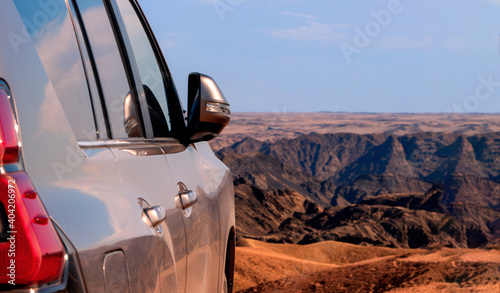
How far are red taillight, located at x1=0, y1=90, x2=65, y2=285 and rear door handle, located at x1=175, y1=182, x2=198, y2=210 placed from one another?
1.02 m

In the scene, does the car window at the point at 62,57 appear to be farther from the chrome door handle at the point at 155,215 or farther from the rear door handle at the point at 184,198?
the rear door handle at the point at 184,198

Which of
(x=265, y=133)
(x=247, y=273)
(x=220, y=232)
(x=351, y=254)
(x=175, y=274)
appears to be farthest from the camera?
(x=265, y=133)

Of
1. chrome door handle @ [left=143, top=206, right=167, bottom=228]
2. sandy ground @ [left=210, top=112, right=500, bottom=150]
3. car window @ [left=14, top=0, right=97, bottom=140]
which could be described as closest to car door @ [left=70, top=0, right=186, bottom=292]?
chrome door handle @ [left=143, top=206, right=167, bottom=228]

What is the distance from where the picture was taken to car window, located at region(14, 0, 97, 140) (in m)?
1.58

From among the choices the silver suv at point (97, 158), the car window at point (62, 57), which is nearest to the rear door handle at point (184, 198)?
the silver suv at point (97, 158)

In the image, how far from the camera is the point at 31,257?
114cm

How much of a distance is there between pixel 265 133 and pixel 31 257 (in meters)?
158

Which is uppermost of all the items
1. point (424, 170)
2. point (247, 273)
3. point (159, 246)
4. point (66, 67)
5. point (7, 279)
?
point (66, 67)

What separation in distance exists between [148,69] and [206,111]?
1.26 ft

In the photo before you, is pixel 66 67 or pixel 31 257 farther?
pixel 66 67

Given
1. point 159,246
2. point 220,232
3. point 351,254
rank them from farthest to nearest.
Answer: point 351,254 → point 220,232 → point 159,246

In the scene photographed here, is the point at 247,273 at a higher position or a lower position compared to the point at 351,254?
higher

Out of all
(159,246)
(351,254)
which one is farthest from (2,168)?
(351,254)

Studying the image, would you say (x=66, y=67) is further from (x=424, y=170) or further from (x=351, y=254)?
(x=424, y=170)
